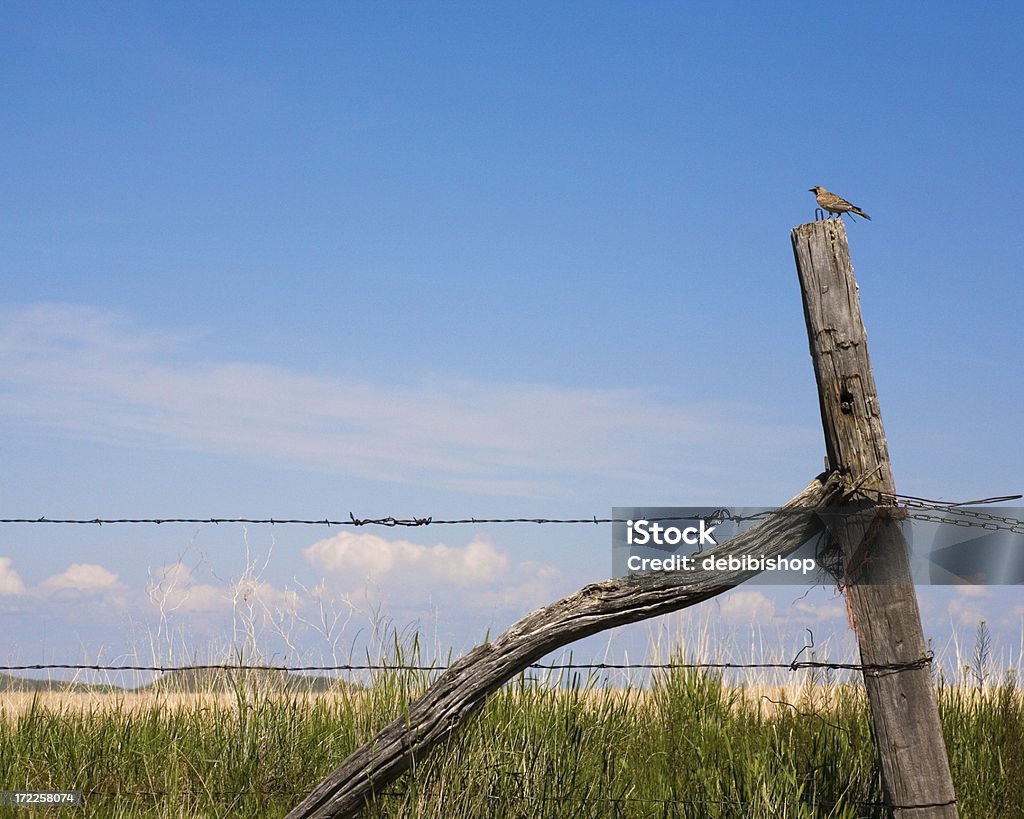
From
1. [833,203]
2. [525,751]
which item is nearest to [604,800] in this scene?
[525,751]

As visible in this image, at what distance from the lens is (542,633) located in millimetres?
3984

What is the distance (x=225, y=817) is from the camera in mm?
4797

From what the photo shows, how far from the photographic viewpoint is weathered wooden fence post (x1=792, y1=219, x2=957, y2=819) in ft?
12.4

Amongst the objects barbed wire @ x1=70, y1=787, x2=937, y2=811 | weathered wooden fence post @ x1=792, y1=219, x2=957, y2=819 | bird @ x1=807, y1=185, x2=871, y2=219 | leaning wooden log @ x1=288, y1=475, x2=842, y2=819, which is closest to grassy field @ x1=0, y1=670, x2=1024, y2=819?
barbed wire @ x1=70, y1=787, x2=937, y2=811

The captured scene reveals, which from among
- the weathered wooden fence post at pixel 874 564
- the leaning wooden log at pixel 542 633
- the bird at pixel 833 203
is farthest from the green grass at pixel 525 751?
the bird at pixel 833 203

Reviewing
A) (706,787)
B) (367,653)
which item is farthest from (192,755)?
(706,787)

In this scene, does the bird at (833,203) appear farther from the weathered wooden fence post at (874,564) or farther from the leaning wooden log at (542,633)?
the leaning wooden log at (542,633)

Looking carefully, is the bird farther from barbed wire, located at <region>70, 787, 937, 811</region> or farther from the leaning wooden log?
barbed wire, located at <region>70, 787, 937, 811</region>

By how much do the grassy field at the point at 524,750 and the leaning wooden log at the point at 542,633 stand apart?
0.49 feet

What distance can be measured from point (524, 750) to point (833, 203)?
2.90m

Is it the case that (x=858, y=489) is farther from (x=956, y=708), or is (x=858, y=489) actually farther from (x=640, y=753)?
(x=956, y=708)

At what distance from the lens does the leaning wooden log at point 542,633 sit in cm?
394

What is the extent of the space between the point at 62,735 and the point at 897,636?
4.62m

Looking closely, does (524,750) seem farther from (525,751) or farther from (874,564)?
(874,564)
